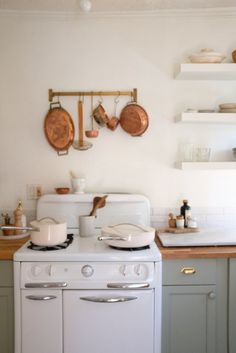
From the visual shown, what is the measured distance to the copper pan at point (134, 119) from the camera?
2377 mm

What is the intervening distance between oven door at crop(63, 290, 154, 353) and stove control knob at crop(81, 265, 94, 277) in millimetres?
90

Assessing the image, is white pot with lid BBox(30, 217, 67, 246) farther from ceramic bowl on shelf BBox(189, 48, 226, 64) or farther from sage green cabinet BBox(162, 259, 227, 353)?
ceramic bowl on shelf BBox(189, 48, 226, 64)

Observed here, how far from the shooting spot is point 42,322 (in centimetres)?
→ 177

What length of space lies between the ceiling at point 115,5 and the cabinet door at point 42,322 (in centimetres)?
189

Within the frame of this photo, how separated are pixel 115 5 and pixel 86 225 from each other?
153 cm

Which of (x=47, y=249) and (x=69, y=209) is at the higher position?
(x=69, y=209)

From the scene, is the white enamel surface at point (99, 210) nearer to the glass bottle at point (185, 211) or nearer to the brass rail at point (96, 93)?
the glass bottle at point (185, 211)

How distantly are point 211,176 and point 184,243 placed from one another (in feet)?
2.33

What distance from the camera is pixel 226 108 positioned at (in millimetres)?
2275

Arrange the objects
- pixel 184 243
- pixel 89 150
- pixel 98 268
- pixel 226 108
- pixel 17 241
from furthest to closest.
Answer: pixel 89 150
pixel 226 108
pixel 17 241
pixel 184 243
pixel 98 268

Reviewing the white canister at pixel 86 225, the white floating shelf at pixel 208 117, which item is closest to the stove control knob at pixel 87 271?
the white canister at pixel 86 225

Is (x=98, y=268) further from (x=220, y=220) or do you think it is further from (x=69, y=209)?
(x=220, y=220)

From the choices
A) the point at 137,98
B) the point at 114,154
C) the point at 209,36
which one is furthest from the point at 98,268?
the point at 209,36

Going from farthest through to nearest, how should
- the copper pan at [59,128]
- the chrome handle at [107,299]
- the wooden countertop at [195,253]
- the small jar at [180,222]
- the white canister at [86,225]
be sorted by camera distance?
the copper pan at [59,128] → the small jar at [180,222] → the white canister at [86,225] → the wooden countertop at [195,253] → the chrome handle at [107,299]
